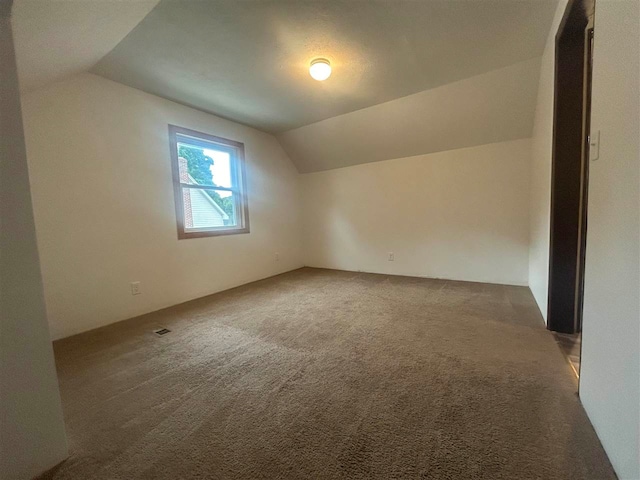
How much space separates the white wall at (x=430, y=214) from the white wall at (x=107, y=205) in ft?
6.56

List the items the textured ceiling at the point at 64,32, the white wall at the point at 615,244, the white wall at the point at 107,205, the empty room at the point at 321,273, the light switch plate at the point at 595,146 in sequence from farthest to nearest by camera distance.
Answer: the white wall at the point at 107,205
the textured ceiling at the point at 64,32
the light switch plate at the point at 595,146
the empty room at the point at 321,273
the white wall at the point at 615,244

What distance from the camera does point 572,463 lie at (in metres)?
0.99

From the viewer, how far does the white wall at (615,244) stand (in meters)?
0.86

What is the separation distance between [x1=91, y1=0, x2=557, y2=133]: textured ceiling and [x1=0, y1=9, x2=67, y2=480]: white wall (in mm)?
1293

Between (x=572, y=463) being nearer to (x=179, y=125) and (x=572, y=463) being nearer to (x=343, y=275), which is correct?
(x=343, y=275)

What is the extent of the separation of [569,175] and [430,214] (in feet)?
6.48

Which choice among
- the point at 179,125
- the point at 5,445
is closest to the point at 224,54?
the point at 179,125

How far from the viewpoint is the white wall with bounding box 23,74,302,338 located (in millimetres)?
2221

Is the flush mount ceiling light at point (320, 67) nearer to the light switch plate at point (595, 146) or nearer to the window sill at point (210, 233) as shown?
the light switch plate at point (595, 146)

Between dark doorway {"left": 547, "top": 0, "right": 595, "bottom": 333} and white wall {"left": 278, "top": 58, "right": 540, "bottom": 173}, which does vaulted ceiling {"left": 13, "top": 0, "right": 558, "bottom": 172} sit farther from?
dark doorway {"left": 547, "top": 0, "right": 595, "bottom": 333}

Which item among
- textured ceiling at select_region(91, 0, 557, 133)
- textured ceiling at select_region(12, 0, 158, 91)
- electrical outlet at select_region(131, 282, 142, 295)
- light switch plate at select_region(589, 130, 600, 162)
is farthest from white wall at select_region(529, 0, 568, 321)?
electrical outlet at select_region(131, 282, 142, 295)

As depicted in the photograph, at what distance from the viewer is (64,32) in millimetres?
1601

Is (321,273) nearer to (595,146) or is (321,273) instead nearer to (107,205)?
(107,205)

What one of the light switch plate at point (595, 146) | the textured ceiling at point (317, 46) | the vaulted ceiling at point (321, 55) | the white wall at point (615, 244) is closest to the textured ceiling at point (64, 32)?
the vaulted ceiling at point (321, 55)
